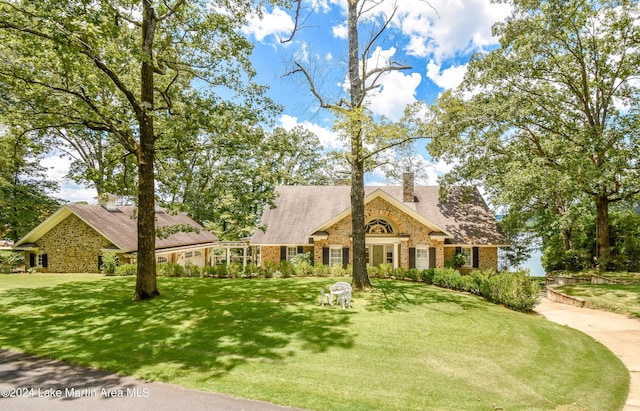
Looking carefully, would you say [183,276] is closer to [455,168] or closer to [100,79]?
[100,79]

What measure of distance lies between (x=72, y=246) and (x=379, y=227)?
2076 centimetres

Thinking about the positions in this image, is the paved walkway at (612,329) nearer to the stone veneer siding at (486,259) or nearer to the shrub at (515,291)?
the shrub at (515,291)

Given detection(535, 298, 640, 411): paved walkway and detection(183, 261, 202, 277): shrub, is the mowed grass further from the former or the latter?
detection(183, 261, 202, 277): shrub

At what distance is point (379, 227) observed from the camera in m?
21.6

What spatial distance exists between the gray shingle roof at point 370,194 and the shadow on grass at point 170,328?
9.42m

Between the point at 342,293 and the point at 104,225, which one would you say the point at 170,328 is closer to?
the point at 342,293

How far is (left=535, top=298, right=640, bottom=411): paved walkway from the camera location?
6.71 metres

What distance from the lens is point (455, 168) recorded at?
2277 centimetres

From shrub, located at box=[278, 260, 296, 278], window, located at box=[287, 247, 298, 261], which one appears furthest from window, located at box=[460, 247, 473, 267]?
shrub, located at box=[278, 260, 296, 278]

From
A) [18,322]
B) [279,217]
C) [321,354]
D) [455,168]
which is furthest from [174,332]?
[455,168]

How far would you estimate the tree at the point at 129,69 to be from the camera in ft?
30.8

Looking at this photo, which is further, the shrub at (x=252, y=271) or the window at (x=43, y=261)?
the window at (x=43, y=261)

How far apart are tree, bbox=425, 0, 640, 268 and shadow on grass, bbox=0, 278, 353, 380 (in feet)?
37.3

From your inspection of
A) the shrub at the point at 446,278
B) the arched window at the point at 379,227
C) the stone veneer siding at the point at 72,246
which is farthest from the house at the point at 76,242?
the shrub at the point at 446,278
